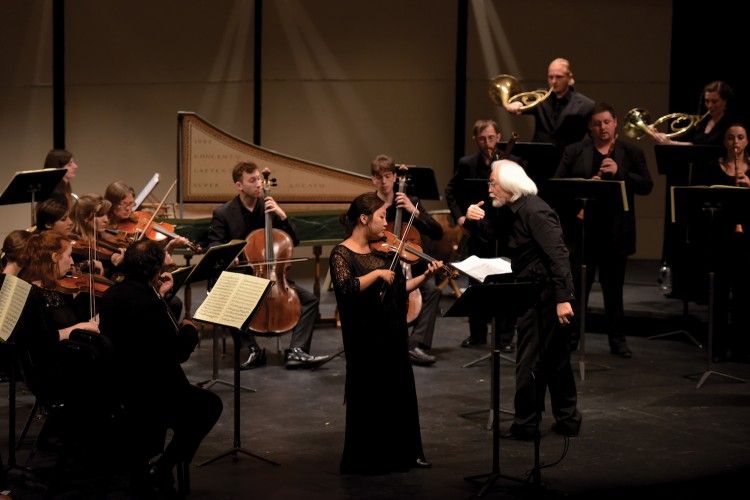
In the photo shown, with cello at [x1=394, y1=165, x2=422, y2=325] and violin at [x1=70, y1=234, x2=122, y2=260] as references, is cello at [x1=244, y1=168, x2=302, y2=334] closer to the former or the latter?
cello at [x1=394, y1=165, x2=422, y2=325]

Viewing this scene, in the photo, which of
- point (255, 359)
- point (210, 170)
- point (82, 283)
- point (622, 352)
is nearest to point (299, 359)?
point (255, 359)

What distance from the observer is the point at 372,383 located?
15.8 ft

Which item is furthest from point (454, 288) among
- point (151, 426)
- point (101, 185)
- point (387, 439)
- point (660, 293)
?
point (151, 426)

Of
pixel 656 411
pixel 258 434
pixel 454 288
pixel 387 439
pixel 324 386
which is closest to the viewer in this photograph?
pixel 387 439

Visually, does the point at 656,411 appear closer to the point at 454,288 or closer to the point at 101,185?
the point at 454,288

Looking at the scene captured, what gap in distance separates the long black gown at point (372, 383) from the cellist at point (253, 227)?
2.05 m

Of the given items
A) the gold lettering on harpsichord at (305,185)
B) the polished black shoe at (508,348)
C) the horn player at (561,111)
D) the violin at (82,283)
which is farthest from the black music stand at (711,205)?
the violin at (82,283)

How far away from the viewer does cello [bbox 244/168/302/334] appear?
664cm

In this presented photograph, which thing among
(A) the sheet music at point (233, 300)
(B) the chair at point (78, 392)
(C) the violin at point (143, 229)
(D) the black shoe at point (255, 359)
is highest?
(C) the violin at point (143, 229)

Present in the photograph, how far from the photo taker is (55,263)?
5.07m

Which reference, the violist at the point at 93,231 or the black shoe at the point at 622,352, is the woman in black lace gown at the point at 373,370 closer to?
the violist at the point at 93,231

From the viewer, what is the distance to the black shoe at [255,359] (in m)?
6.86

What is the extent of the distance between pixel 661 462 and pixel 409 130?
618cm

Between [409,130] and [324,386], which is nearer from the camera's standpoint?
[324,386]
